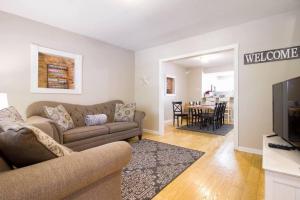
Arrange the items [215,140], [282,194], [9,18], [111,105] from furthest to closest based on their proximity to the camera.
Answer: [111,105] < [215,140] < [9,18] < [282,194]

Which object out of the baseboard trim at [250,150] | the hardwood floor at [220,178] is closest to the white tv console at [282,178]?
the hardwood floor at [220,178]

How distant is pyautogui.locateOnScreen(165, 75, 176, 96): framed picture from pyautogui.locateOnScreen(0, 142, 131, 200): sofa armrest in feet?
18.9

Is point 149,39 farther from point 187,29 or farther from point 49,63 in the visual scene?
point 49,63

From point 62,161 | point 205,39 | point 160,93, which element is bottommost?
point 62,161

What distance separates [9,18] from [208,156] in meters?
4.22

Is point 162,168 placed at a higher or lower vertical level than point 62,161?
lower

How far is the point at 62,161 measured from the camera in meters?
0.79

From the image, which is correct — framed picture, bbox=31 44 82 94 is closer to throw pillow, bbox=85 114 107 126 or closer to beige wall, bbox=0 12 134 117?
beige wall, bbox=0 12 134 117

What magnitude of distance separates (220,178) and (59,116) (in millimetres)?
2753

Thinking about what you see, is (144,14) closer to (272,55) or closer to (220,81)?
(272,55)

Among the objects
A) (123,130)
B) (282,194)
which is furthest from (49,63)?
(282,194)

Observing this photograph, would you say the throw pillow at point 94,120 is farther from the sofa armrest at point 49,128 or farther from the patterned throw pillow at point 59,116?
the sofa armrest at point 49,128

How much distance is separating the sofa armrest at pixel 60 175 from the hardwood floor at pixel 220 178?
1.02 m

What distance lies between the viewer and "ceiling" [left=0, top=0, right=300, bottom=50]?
2396mm
